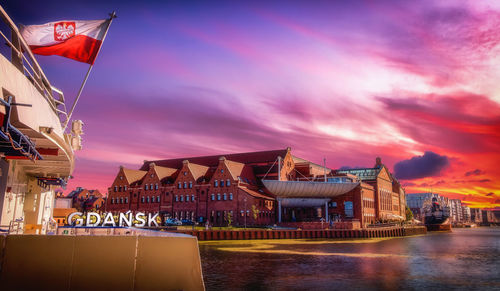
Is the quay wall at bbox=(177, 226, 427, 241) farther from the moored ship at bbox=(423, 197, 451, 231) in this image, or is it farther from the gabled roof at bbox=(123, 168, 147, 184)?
the moored ship at bbox=(423, 197, 451, 231)

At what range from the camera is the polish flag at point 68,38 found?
1990cm

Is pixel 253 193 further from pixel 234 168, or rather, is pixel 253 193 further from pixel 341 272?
pixel 341 272

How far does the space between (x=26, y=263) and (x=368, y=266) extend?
1198 inches

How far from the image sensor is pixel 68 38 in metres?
20.7

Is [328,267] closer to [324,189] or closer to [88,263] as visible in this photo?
[88,263]

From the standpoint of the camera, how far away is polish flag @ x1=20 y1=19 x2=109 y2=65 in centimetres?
1990

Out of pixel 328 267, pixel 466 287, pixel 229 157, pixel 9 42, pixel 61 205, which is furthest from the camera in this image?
pixel 61 205

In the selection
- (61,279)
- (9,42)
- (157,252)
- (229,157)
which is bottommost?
(61,279)

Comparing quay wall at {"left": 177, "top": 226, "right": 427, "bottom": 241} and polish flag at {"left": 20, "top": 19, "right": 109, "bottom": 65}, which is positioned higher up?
polish flag at {"left": 20, "top": 19, "right": 109, "bottom": 65}

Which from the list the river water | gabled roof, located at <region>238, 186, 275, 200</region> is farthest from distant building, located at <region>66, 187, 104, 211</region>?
the river water

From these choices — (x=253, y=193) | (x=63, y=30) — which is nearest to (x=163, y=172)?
(x=253, y=193)

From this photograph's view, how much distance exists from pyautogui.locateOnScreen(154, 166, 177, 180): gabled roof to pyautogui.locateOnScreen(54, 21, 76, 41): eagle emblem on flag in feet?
277

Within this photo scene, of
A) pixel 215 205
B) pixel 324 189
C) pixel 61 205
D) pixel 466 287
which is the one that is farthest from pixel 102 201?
pixel 466 287

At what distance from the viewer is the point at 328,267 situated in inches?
1387
